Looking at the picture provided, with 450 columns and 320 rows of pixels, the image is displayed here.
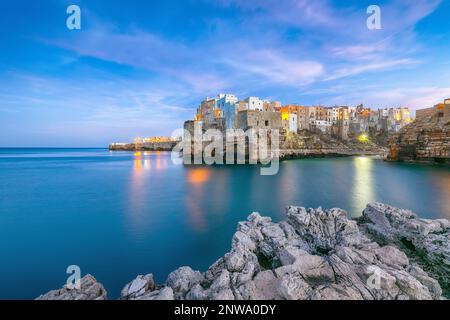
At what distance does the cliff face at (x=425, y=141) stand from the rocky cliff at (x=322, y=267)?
1308 inches

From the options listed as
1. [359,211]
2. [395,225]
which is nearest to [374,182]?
[359,211]

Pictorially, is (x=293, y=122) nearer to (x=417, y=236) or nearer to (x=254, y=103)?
(x=254, y=103)

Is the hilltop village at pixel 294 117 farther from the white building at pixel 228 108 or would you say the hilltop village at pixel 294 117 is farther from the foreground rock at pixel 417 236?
the foreground rock at pixel 417 236

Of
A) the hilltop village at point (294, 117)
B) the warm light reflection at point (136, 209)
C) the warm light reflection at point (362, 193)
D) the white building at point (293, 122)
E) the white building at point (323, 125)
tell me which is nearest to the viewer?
the warm light reflection at point (136, 209)

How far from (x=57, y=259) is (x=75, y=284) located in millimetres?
4042

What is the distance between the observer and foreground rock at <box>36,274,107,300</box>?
4199 mm

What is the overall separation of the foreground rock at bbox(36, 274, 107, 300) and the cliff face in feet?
134

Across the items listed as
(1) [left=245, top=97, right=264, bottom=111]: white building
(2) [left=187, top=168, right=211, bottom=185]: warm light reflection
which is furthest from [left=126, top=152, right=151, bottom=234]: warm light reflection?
(1) [left=245, top=97, right=264, bottom=111]: white building

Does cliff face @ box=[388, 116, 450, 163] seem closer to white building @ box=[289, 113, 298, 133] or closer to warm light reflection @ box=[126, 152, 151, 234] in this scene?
white building @ box=[289, 113, 298, 133]

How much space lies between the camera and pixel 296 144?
162 feet

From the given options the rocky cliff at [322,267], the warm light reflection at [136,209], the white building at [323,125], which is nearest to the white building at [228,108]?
the white building at [323,125]

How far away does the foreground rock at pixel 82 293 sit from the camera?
4.20m

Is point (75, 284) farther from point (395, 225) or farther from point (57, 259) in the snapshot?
point (395, 225)

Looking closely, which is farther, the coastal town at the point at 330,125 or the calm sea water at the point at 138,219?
the coastal town at the point at 330,125
